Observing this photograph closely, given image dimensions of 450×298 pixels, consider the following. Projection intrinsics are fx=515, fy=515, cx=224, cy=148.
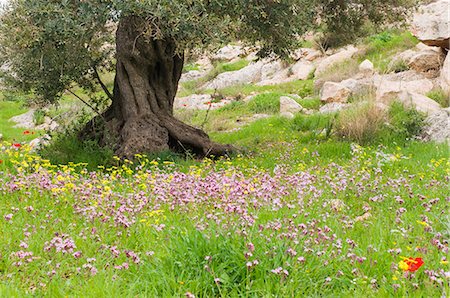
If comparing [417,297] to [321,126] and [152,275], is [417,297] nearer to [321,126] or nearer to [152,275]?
[152,275]

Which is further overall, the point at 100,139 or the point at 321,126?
the point at 321,126

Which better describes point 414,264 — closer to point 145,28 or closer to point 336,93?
point 145,28

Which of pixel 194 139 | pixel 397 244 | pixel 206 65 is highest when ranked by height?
pixel 397 244

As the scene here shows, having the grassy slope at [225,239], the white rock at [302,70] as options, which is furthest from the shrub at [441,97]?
the white rock at [302,70]

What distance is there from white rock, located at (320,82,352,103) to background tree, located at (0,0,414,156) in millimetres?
6729

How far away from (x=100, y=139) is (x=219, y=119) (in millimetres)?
9776

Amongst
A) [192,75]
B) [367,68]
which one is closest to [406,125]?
[367,68]

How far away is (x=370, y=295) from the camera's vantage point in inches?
136

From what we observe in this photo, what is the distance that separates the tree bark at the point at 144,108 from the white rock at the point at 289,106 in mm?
9382

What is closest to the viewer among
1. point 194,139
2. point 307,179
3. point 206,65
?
point 307,179

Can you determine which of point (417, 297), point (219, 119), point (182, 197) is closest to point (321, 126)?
point (219, 119)

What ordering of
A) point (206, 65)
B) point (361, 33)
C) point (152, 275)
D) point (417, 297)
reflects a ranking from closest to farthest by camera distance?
point (417, 297) < point (152, 275) < point (361, 33) < point (206, 65)

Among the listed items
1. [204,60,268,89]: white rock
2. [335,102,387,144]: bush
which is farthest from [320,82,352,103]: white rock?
[204,60,268,89]: white rock

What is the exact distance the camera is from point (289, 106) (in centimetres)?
2142
